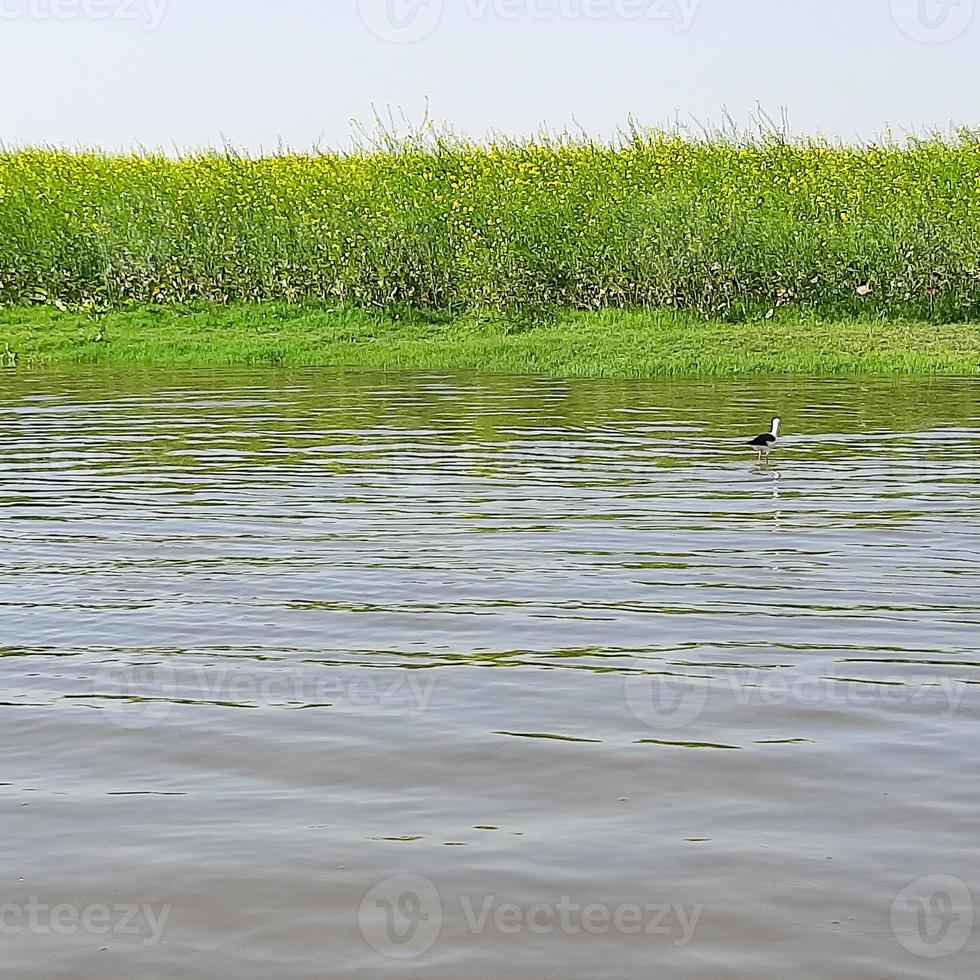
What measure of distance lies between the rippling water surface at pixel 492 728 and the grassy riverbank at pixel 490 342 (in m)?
12.8

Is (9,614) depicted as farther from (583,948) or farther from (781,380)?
(781,380)

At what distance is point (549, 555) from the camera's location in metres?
10.4

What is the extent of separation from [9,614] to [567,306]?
1026 inches

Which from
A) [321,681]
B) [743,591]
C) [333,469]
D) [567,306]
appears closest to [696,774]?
[321,681]

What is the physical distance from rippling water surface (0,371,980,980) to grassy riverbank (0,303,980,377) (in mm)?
12844

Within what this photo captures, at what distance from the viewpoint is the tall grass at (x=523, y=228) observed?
32812 mm

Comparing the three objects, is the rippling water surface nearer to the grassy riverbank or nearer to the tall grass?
the grassy riverbank

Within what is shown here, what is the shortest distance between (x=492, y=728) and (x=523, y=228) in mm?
28110

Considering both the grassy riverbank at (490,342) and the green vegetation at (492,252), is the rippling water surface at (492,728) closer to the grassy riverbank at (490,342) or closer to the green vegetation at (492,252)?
the grassy riverbank at (490,342)

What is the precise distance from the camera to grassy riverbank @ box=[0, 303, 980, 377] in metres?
26.6

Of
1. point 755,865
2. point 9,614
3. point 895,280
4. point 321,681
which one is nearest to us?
point 755,865

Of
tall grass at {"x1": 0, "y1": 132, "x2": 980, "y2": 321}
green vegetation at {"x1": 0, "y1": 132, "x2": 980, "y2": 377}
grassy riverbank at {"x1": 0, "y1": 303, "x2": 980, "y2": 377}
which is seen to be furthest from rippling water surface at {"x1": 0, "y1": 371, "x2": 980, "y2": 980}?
tall grass at {"x1": 0, "y1": 132, "x2": 980, "y2": 321}

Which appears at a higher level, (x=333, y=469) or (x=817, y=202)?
(x=817, y=202)

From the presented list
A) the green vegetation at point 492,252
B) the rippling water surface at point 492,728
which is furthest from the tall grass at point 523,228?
the rippling water surface at point 492,728
